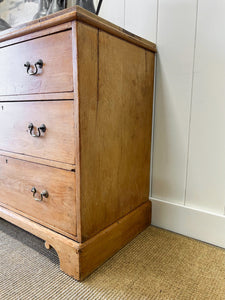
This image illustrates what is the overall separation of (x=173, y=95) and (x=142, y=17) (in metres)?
0.40

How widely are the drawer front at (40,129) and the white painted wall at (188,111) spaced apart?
1.65 ft

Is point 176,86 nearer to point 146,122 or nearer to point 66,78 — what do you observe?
point 146,122

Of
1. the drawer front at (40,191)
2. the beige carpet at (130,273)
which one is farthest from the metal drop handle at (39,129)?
the beige carpet at (130,273)

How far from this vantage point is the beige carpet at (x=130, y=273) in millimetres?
736

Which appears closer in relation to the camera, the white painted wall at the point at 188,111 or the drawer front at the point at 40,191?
the drawer front at the point at 40,191

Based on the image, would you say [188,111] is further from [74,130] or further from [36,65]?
[36,65]

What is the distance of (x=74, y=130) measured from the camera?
2.42 ft

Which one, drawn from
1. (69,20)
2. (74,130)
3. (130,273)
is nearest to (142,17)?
(69,20)

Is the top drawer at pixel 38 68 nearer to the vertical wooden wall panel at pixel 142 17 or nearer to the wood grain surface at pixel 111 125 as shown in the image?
the wood grain surface at pixel 111 125

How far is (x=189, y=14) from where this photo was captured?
0.96 m

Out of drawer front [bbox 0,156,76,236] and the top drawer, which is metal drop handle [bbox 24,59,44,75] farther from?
drawer front [bbox 0,156,76,236]

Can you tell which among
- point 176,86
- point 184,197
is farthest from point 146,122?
point 184,197

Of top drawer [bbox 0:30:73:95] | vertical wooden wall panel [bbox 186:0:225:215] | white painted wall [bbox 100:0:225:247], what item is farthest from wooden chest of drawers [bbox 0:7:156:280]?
vertical wooden wall panel [bbox 186:0:225:215]

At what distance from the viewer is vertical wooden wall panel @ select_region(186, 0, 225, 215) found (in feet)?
2.99
